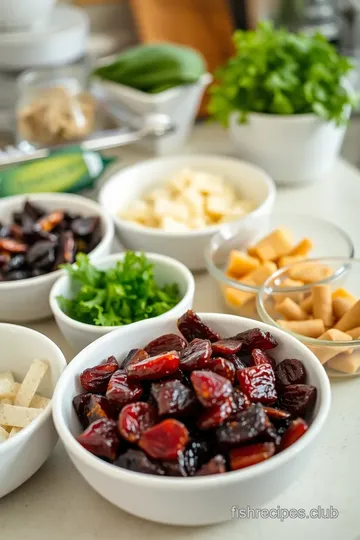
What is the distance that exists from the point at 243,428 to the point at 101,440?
6.4 inches

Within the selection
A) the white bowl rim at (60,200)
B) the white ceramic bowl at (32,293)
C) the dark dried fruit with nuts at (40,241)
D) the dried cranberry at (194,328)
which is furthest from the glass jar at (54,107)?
the dried cranberry at (194,328)

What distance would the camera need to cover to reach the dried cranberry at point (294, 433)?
77 centimetres

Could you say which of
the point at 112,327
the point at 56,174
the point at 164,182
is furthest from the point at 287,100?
the point at 112,327

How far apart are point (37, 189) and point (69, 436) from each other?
828 millimetres

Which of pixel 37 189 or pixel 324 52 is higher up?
pixel 324 52

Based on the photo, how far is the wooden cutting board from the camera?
80.7 inches

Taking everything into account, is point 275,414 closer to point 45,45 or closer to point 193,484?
point 193,484

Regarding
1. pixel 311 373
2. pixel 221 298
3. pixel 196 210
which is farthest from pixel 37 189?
pixel 311 373

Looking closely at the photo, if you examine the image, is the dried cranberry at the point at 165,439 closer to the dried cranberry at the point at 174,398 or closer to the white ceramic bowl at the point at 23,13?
the dried cranberry at the point at 174,398

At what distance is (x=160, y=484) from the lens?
71 centimetres

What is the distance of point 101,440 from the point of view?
0.77 meters

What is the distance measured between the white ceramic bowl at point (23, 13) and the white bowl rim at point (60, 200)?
558 millimetres

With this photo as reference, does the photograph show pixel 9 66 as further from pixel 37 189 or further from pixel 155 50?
pixel 37 189

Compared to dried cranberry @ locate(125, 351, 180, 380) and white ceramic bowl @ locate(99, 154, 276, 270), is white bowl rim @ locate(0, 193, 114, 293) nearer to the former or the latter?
white ceramic bowl @ locate(99, 154, 276, 270)
